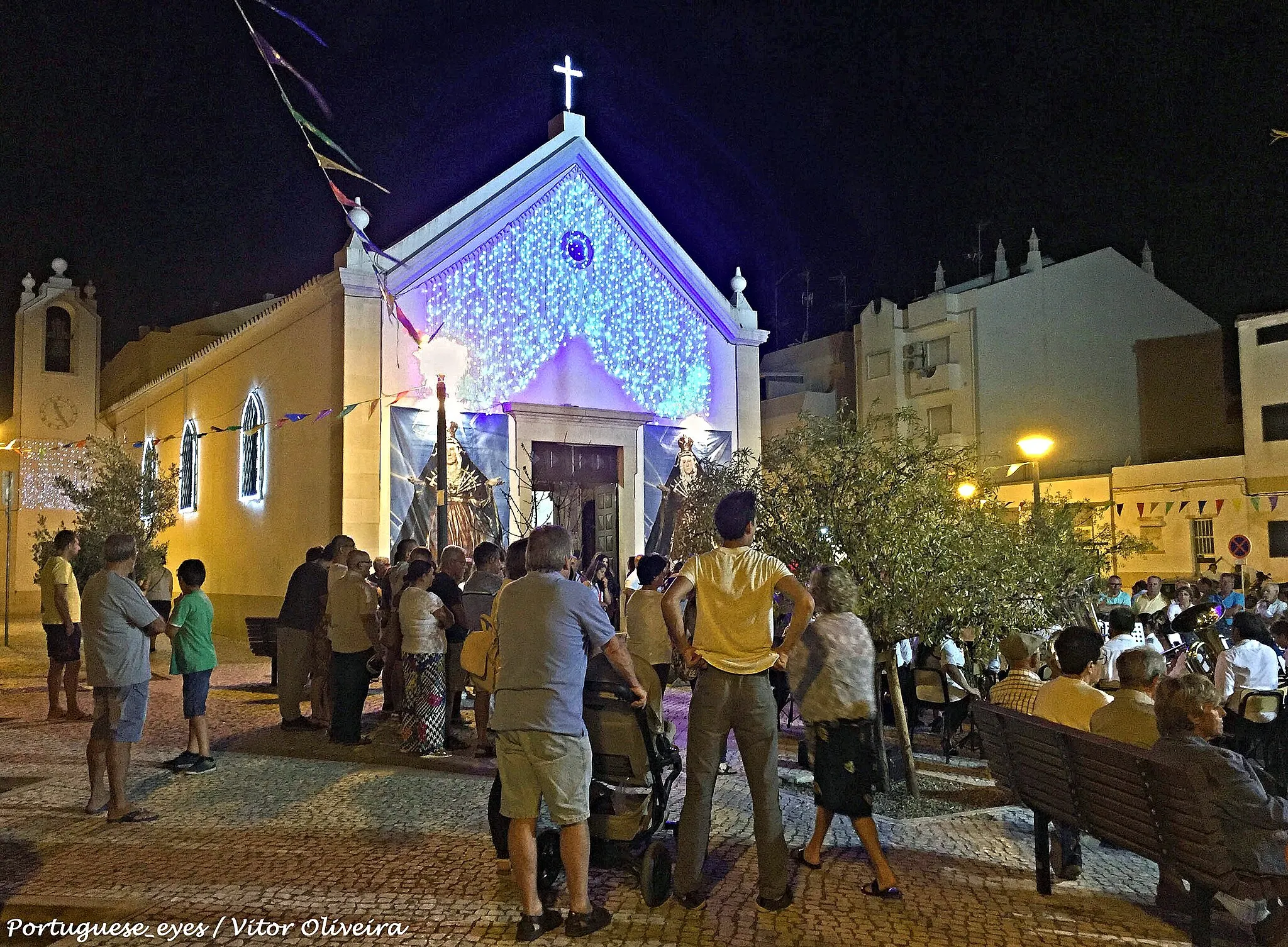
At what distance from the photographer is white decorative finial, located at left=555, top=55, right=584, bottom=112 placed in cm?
1880

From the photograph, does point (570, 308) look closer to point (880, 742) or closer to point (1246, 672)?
point (880, 742)

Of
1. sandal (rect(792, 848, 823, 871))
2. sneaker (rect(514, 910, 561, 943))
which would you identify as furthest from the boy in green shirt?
sandal (rect(792, 848, 823, 871))

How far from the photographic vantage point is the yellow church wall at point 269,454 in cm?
1631

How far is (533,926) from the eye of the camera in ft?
15.1

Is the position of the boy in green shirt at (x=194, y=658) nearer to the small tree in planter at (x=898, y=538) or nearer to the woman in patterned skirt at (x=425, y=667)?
the woman in patterned skirt at (x=425, y=667)

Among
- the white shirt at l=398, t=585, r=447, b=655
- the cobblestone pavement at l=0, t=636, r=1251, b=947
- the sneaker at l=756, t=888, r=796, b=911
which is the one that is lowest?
the cobblestone pavement at l=0, t=636, r=1251, b=947

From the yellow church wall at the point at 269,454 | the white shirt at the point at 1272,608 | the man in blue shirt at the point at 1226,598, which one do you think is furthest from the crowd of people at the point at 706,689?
the yellow church wall at the point at 269,454

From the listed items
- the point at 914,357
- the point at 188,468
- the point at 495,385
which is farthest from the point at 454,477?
the point at 914,357

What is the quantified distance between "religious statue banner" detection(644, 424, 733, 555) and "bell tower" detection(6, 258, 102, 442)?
23.4m

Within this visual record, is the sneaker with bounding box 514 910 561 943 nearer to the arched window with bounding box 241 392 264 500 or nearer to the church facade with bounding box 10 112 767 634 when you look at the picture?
the church facade with bounding box 10 112 767 634

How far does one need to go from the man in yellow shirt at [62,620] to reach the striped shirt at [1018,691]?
8.97 m

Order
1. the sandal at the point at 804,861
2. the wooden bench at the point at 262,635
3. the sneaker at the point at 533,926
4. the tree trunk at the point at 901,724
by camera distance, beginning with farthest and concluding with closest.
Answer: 1. the wooden bench at the point at 262,635
2. the tree trunk at the point at 901,724
3. the sandal at the point at 804,861
4. the sneaker at the point at 533,926

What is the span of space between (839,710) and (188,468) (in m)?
22.3

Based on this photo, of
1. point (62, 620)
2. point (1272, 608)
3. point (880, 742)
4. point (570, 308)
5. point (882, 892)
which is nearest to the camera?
point (882, 892)
